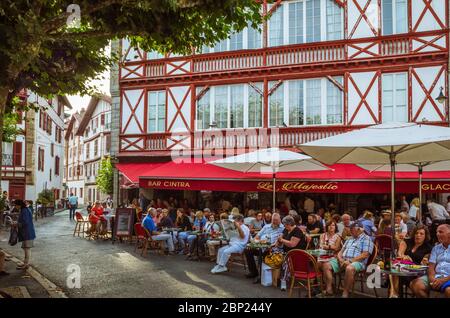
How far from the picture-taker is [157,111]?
18.6m

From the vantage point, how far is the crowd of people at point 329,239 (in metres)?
6.18

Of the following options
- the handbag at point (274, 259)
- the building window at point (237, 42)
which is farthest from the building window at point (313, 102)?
the handbag at point (274, 259)

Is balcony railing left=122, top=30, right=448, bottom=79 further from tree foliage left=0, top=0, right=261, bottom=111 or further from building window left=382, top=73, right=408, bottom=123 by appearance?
tree foliage left=0, top=0, right=261, bottom=111

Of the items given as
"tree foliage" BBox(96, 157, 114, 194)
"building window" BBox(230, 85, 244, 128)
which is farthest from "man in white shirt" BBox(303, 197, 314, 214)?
"tree foliage" BBox(96, 157, 114, 194)

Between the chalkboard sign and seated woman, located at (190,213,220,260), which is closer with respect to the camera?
seated woman, located at (190,213,220,260)

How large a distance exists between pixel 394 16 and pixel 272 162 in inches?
319

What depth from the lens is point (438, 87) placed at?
14797 millimetres

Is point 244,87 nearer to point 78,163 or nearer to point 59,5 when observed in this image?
point 59,5

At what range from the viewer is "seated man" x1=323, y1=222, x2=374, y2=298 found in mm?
7105

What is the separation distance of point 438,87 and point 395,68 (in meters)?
1.54

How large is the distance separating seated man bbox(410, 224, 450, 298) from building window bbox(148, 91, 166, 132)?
13.7 meters
